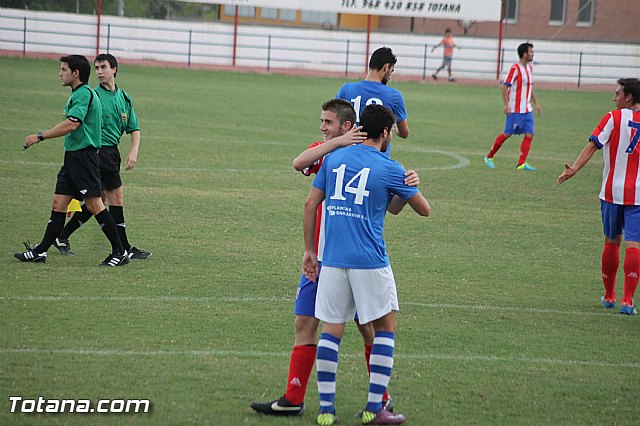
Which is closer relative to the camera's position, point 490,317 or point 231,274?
point 490,317

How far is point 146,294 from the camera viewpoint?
29.2 feet

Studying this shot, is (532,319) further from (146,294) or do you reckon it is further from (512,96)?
(512,96)

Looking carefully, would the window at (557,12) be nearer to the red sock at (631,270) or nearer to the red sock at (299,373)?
the red sock at (631,270)

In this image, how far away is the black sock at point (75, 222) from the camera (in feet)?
34.8

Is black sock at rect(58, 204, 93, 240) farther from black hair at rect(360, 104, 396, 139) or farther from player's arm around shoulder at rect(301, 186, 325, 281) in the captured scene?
black hair at rect(360, 104, 396, 139)

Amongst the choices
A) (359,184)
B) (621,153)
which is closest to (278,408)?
(359,184)

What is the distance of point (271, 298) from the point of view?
9031 millimetres

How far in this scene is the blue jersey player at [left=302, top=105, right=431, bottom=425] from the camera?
588 cm

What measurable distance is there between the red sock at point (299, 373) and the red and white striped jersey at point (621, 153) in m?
4.23

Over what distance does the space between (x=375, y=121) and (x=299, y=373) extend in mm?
1631

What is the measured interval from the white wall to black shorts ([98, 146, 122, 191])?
27395mm

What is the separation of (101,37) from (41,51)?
247 cm

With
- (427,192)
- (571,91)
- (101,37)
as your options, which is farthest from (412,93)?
(427,192)

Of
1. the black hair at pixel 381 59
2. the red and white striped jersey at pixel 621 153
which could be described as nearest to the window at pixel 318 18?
the red and white striped jersey at pixel 621 153
